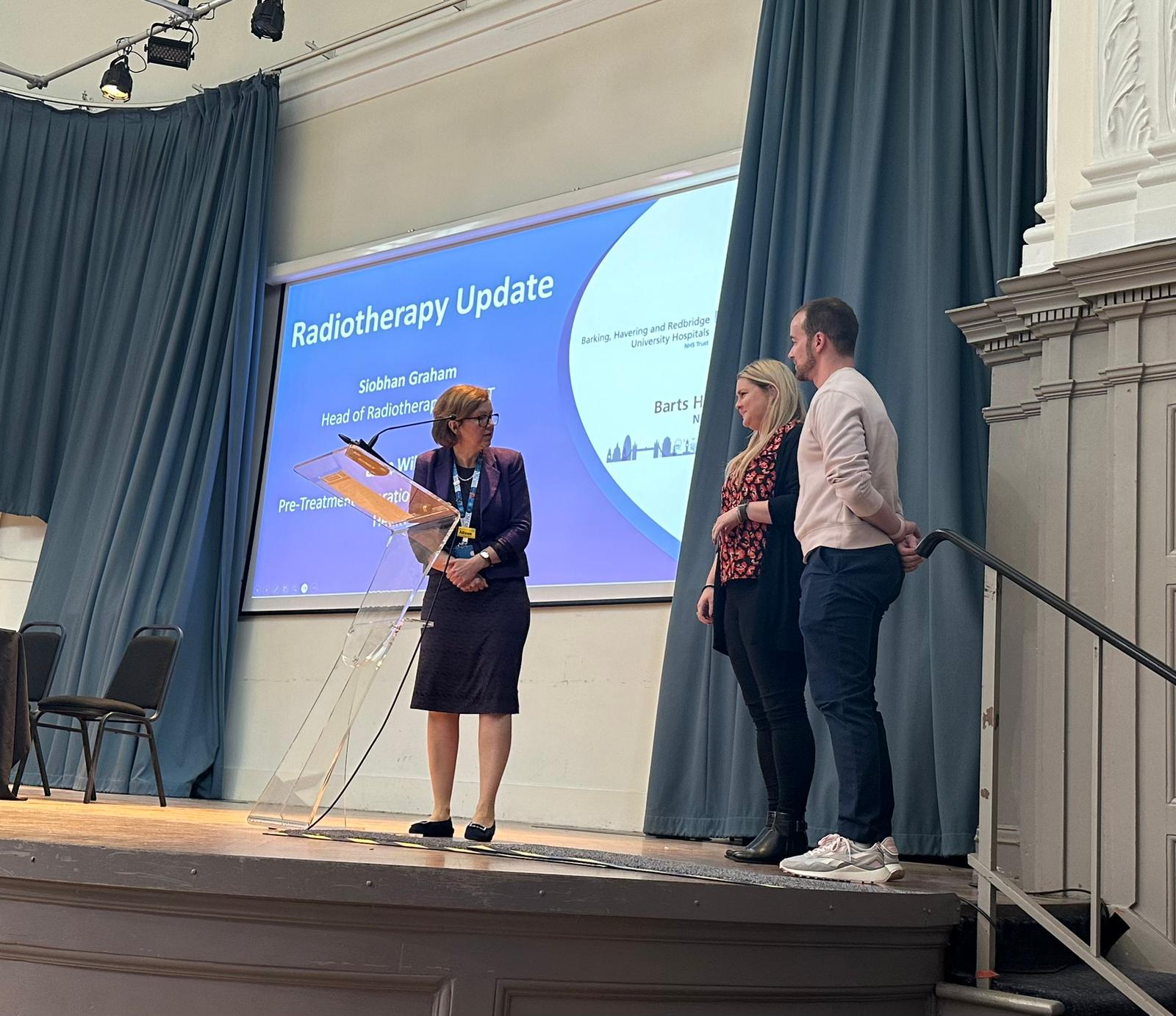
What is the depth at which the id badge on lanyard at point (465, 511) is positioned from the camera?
3266 mm

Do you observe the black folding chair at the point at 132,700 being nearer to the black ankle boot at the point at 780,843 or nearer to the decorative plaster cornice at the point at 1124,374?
the black ankle boot at the point at 780,843

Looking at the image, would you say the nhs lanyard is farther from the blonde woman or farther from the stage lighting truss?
the stage lighting truss

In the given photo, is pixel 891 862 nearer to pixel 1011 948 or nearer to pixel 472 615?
pixel 1011 948

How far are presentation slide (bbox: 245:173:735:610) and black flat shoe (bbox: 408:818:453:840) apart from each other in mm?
2244

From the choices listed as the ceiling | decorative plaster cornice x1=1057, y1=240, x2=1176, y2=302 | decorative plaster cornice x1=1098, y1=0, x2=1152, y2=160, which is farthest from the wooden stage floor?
the ceiling

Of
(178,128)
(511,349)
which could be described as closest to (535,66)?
(511,349)

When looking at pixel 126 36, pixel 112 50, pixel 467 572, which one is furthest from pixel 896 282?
pixel 126 36

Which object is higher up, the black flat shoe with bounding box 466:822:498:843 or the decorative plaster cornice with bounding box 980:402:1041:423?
the decorative plaster cornice with bounding box 980:402:1041:423

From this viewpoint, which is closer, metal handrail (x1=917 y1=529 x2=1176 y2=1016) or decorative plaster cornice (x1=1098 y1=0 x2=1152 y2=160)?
metal handrail (x1=917 y1=529 x2=1176 y2=1016)

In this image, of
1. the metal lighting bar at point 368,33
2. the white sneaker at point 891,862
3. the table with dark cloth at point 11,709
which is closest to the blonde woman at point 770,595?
the white sneaker at point 891,862

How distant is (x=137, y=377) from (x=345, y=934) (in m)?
5.90

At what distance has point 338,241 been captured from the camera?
7.12 meters

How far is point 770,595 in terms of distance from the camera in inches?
130

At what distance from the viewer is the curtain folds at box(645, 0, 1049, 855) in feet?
14.4
